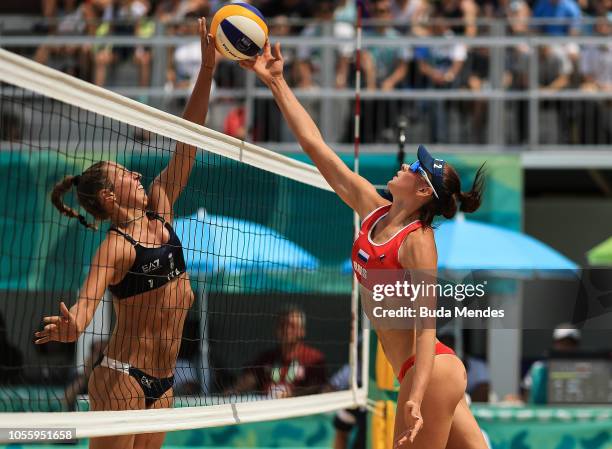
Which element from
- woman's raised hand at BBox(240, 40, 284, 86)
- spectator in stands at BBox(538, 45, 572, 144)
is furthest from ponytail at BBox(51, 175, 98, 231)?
spectator in stands at BBox(538, 45, 572, 144)

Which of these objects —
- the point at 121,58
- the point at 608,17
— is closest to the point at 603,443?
the point at 608,17

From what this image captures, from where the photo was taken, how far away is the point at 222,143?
5184 mm

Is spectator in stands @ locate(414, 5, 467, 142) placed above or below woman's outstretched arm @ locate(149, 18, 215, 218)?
above

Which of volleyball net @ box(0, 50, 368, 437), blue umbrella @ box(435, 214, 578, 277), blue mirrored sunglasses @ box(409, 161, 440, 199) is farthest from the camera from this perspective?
blue umbrella @ box(435, 214, 578, 277)

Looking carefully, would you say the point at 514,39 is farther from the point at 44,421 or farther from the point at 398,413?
the point at 44,421

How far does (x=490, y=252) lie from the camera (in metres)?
9.93

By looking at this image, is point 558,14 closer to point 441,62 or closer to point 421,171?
point 441,62

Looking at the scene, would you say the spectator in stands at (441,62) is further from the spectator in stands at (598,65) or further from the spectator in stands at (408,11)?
the spectator in stands at (598,65)

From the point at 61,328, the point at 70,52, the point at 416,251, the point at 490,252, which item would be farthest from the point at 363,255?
the point at 70,52

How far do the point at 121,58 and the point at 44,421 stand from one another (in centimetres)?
844

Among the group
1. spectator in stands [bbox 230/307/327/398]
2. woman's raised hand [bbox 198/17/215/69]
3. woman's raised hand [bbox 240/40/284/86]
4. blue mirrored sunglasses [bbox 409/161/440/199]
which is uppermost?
woman's raised hand [bbox 198/17/215/69]

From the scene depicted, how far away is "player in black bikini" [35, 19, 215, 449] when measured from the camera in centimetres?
483

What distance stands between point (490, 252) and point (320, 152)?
525 cm

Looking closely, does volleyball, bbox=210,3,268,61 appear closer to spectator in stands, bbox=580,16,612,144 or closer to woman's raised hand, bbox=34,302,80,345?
woman's raised hand, bbox=34,302,80,345
